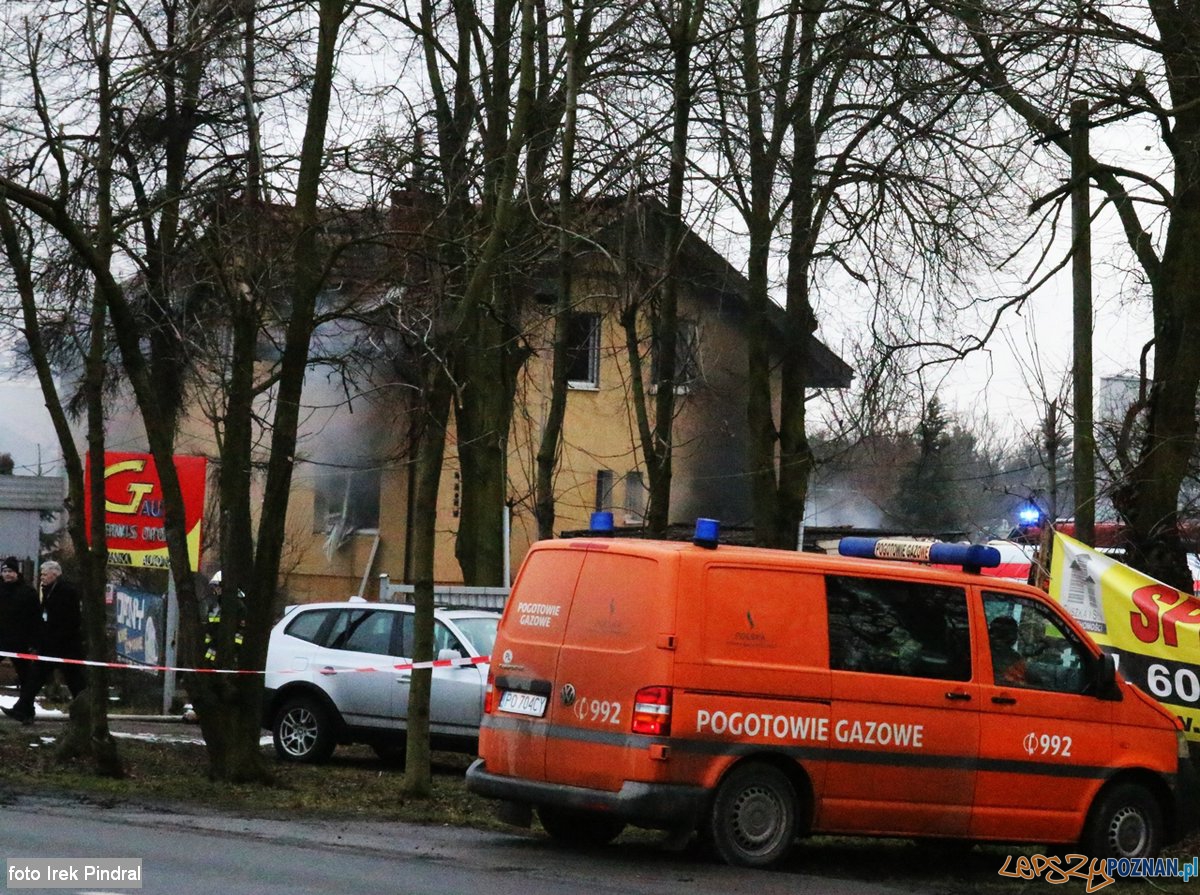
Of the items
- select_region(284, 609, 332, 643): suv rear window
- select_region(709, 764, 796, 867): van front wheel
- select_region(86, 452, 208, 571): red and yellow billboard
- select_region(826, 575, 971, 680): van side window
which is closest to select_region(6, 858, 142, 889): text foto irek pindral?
select_region(709, 764, 796, 867): van front wheel

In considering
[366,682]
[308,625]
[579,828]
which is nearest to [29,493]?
[308,625]

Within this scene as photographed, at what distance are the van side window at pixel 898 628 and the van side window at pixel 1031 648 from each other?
0.23 metres

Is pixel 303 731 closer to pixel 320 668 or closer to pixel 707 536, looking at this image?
pixel 320 668

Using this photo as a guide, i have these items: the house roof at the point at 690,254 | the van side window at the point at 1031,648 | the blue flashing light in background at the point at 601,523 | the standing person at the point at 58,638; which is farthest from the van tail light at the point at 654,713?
the standing person at the point at 58,638

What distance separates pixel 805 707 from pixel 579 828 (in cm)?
169

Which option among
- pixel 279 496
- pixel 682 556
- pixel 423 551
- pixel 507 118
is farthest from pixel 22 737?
Result: pixel 682 556

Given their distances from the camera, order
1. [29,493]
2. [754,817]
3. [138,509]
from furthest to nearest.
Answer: [29,493] < [138,509] < [754,817]

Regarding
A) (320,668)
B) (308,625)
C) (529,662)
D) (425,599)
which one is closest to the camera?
(529,662)

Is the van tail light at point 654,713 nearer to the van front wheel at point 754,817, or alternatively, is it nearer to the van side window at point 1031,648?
the van front wheel at point 754,817

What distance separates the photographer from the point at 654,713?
8922 mm

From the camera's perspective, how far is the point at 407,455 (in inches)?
1124

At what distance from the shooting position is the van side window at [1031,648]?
397 inches

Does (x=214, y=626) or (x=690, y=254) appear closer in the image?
(x=690, y=254)

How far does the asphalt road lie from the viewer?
7.81 m
